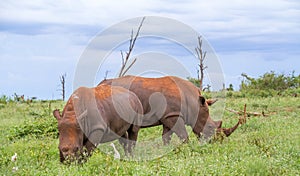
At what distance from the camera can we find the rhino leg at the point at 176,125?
1327 cm

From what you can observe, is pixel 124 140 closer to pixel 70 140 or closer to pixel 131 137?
pixel 131 137

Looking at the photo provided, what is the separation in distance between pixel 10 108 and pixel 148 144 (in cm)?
1229

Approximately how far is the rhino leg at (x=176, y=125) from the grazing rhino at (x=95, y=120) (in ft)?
3.81

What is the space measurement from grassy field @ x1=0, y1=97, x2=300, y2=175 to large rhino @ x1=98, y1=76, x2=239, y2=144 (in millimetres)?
605

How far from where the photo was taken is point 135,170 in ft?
27.7

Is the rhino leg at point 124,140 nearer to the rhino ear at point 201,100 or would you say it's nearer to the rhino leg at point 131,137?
the rhino leg at point 131,137

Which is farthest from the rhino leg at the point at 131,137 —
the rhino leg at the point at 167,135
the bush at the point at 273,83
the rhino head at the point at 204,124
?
the bush at the point at 273,83

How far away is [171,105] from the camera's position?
1332 centimetres

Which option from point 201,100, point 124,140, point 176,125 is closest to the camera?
point 124,140

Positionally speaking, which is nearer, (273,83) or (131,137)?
(131,137)

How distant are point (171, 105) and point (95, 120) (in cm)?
351

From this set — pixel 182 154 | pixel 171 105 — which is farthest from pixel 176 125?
pixel 182 154

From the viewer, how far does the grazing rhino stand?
374 inches

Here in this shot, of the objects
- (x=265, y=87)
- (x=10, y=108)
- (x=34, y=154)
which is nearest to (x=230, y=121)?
(x=34, y=154)
